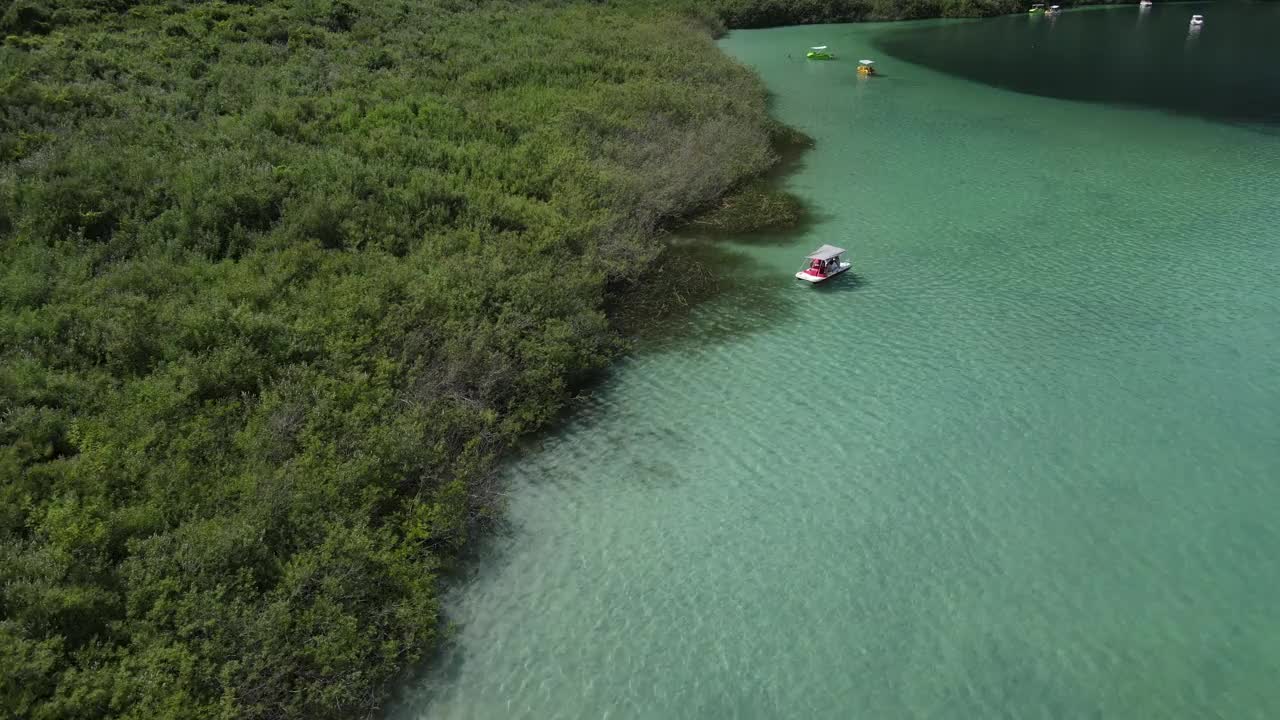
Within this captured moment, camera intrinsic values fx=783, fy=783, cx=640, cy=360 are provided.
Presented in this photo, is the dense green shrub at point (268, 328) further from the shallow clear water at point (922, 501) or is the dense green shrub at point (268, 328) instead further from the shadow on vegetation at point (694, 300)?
the shallow clear water at point (922, 501)

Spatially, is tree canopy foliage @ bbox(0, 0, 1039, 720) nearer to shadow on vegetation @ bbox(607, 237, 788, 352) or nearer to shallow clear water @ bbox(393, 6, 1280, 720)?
shadow on vegetation @ bbox(607, 237, 788, 352)

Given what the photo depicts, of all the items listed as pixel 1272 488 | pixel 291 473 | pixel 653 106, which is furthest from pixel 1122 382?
pixel 653 106

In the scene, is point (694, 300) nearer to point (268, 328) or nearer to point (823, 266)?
point (823, 266)

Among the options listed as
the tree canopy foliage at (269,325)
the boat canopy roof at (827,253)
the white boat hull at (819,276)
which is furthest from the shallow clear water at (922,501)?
the tree canopy foliage at (269,325)

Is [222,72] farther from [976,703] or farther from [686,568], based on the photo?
[976,703]

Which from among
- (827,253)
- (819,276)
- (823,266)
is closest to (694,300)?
(819,276)

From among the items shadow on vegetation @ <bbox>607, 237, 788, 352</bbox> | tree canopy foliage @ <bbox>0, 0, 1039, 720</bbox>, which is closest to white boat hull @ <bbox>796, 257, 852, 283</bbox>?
shadow on vegetation @ <bbox>607, 237, 788, 352</bbox>
